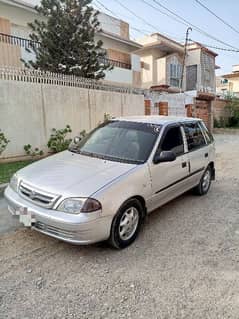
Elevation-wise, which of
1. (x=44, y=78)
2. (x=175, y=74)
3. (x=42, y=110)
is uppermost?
(x=175, y=74)

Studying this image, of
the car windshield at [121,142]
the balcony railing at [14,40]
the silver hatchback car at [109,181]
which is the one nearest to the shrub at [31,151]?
the silver hatchback car at [109,181]

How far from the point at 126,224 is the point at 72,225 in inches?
30.8

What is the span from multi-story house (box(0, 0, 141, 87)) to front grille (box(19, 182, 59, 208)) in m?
10.5

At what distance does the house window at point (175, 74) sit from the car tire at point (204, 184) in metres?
20.5

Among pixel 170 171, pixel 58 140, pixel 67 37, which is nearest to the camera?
pixel 170 171

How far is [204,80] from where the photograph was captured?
27.0 metres

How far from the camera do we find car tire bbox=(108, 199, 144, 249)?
3055mm

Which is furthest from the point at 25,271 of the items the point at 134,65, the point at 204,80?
the point at 204,80

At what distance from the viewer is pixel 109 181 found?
3.02 metres

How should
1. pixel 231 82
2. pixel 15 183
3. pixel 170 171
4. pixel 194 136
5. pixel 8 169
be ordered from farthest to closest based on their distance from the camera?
pixel 231 82 < pixel 8 169 < pixel 194 136 < pixel 170 171 < pixel 15 183

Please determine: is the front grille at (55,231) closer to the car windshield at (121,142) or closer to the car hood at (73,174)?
the car hood at (73,174)

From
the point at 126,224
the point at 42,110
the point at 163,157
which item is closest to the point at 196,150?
the point at 163,157

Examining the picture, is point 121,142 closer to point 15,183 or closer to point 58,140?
point 15,183

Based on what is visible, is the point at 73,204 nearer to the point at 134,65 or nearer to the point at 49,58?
the point at 49,58
